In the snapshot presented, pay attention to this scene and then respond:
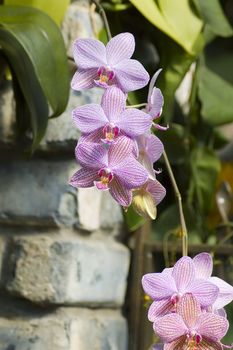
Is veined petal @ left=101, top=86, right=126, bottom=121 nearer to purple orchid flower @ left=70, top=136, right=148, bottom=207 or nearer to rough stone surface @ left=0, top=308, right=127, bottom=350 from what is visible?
purple orchid flower @ left=70, top=136, right=148, bottom=207

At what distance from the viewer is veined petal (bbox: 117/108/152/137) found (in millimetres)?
565

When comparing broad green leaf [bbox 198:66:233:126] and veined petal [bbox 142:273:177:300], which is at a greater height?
veined petal [bbox 142:273:177:300]

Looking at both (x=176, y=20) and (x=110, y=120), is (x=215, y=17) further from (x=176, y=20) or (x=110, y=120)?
(x=110, y=120)

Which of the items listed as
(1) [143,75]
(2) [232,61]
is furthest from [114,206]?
(1) [143,75]

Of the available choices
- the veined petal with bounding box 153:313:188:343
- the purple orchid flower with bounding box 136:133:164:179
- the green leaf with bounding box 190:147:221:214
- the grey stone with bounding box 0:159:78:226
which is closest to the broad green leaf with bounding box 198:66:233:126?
the green leaf with bounding box 190:147:221:214

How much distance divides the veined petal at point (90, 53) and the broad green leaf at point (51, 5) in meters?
0.27

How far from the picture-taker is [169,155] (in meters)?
1.07

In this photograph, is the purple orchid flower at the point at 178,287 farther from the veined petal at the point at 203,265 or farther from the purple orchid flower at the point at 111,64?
the purple orchid flower at the point at 111,64

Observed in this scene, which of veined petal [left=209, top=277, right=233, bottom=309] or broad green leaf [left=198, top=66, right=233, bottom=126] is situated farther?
broad green leaf [left=198, top=66, right=233, bottom=126]

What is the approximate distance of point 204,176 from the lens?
1084mm

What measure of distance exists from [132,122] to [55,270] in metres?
0.37

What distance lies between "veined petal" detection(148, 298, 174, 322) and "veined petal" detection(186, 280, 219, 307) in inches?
0.8

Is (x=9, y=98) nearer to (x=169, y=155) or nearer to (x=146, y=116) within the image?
(x=169, y=155)

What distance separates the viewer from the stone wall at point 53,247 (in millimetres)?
886
